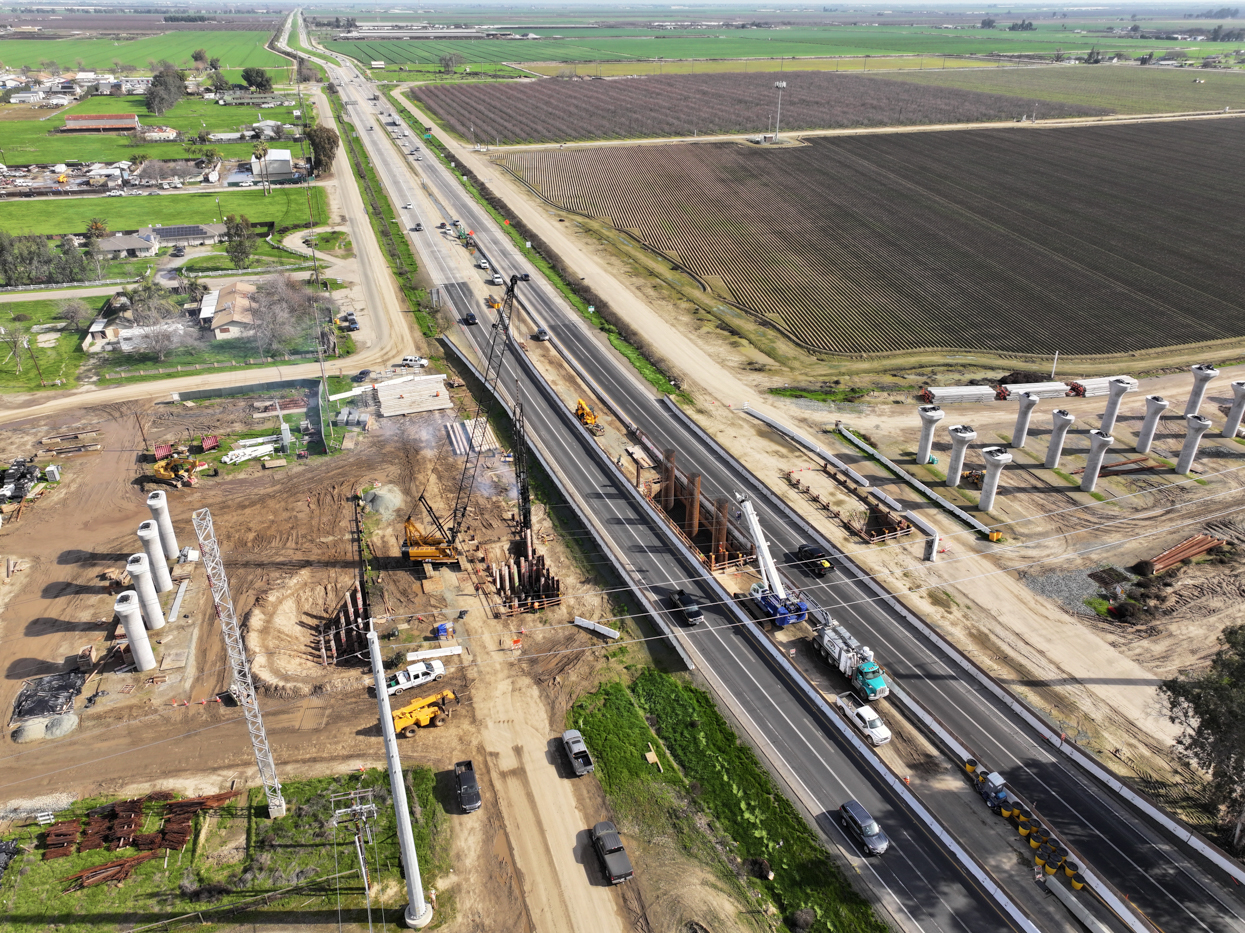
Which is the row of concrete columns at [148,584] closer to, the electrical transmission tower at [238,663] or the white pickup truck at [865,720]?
the electrical transmission tower at [238,663]

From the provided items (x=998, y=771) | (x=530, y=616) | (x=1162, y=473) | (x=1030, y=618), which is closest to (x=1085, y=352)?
(x=1162, y=473)

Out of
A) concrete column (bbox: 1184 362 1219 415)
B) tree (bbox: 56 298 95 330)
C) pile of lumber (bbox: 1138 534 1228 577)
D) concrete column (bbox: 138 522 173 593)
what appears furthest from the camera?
tree (bbox: 56 298 95 330)

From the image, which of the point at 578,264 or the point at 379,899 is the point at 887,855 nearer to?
the point at 379,899

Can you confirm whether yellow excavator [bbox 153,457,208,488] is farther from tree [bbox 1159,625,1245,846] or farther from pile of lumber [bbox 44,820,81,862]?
tree [bbox 1159,625,1245,846]

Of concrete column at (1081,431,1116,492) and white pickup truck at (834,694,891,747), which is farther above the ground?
concrete column at (1081,431,1116,492)

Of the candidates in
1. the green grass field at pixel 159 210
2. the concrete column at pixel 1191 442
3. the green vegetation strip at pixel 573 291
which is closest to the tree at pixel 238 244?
the green grass field at pixel 159 210

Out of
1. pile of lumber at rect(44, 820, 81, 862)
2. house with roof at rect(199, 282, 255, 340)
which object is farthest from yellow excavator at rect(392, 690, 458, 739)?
house with roof at rect(199, 282, 255, 340)

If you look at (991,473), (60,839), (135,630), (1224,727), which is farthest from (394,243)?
(1224,727)
